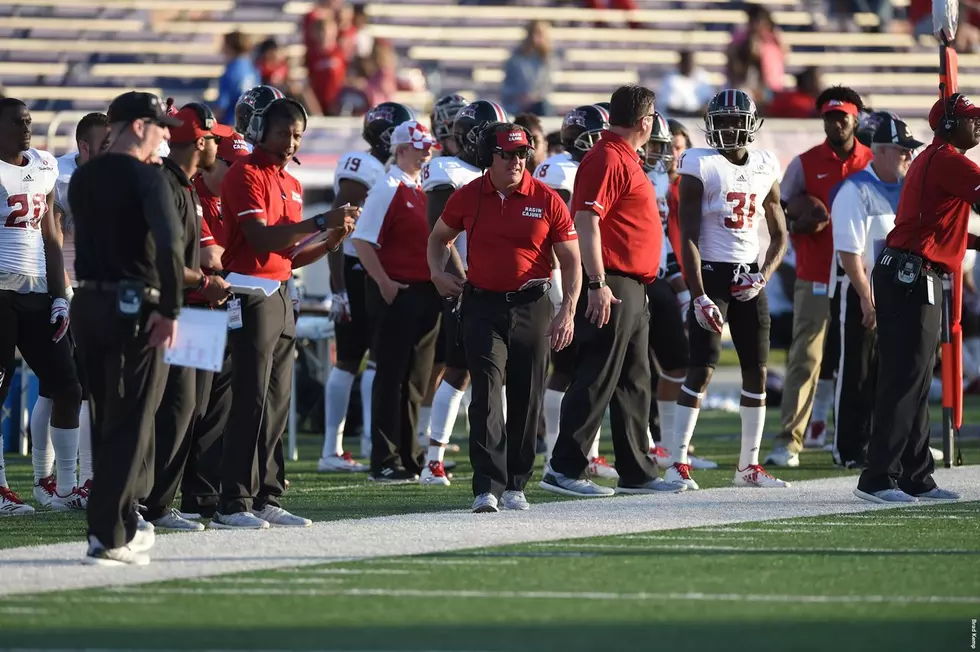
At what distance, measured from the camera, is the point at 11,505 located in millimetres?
9633

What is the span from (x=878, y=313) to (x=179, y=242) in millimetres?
3959

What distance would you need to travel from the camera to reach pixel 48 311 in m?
9.69

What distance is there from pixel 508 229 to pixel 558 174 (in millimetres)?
1982

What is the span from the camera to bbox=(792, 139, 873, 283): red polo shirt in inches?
499

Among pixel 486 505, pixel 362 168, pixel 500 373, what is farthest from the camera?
pixel 362 168

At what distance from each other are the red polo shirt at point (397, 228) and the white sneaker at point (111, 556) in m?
4.16

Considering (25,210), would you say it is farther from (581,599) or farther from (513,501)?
(581,599)

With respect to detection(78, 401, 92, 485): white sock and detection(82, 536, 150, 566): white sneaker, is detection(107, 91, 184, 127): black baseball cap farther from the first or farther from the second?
detection(78, 401, 92, 485): white sock

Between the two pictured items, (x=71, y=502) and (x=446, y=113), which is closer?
(x=71, y=502)

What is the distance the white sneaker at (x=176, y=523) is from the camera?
866cm

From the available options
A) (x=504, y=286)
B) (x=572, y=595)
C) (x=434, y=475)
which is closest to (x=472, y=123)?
(x=504, y=286)

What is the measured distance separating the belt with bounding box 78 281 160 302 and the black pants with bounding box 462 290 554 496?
2.33m

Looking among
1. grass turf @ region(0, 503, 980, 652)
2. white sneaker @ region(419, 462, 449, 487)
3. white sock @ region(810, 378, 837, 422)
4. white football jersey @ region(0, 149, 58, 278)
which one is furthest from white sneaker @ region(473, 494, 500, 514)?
white sock @ region(810, 378, 837, 422)

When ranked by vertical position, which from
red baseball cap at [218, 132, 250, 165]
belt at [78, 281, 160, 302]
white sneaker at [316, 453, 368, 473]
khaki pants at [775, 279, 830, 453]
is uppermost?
red baseball cap at [218, 132, 250, 165]
